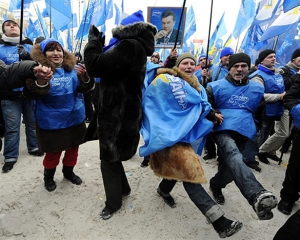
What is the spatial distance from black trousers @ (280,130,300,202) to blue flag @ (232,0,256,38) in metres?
5.92

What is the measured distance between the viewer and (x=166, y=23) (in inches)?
159

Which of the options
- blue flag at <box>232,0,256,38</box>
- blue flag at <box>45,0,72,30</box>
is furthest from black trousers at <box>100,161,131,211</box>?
blue flag at <box>45,0,72,30</box>

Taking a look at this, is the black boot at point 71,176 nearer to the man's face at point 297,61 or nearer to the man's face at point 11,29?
the man's face at point 11,29

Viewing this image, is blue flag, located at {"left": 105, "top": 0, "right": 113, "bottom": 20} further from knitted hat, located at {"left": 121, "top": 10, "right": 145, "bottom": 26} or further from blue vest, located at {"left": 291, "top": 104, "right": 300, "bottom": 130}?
blue vest, located at {"left": 291, "top": 104, "right": 300, "bottom": 130}

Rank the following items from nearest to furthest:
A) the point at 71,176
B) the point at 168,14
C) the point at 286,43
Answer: the point at 71,176 < the point at 168,14 < the point at 286,43

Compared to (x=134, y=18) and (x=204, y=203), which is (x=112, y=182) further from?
(x=134, y=18)

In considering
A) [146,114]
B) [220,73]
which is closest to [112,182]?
[146,114]

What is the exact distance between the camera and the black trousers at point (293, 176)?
2.42m

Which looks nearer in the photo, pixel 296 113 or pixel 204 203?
pixel 204 203

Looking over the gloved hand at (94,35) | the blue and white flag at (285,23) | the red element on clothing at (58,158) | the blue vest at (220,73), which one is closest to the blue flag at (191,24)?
the blue and white flag at (285,23)

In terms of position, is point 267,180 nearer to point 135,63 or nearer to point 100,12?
point 135,63

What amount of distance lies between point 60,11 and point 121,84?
737 cm

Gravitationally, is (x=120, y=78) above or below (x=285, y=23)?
below

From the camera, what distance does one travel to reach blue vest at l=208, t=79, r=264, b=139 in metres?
2.29
